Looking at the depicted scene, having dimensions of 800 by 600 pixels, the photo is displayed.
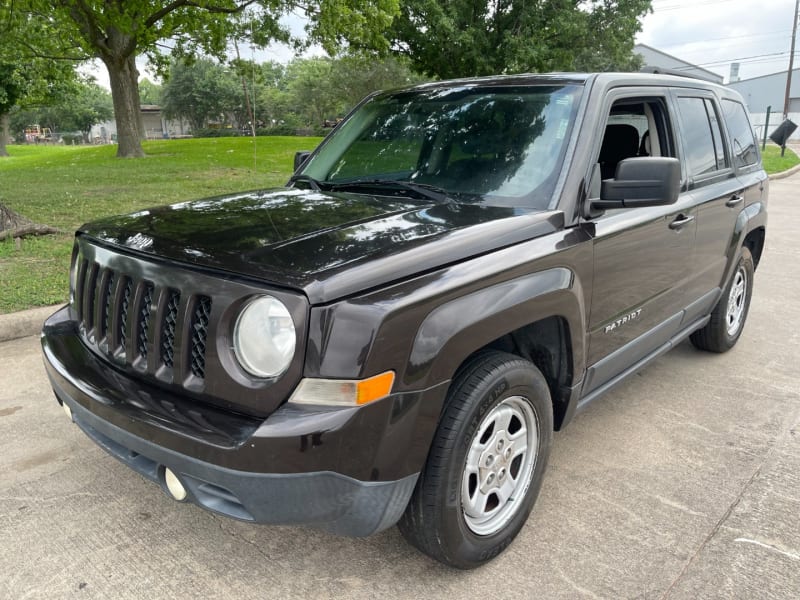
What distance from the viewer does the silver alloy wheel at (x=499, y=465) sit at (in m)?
2.37

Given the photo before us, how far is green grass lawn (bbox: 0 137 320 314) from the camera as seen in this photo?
5.75 meters

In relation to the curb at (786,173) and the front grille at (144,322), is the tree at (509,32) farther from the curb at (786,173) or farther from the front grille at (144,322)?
the front grille at (144,322)

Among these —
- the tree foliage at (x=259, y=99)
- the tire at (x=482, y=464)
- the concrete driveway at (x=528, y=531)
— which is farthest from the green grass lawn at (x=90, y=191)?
the tree foliage at (x=259, y=99)

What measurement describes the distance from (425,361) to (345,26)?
1251 centimetres

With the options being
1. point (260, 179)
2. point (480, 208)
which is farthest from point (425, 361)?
point (260, 179)

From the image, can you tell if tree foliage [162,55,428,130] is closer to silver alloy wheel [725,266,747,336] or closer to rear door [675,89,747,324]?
silver alloy wheel [725,266,747,336]

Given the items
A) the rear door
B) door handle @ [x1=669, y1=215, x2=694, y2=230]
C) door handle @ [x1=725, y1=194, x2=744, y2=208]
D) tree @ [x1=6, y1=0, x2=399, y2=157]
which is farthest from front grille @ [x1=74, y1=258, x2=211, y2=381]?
tree @ [x1=6, y1=0, x2=399, y2=157]

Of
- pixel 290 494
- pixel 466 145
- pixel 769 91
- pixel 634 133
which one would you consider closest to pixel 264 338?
pixel 290 494

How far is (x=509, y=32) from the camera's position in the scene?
74.6 feet

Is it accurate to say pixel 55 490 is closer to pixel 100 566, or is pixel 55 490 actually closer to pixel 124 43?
pixel 100 566

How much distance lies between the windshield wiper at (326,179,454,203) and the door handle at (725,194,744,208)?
214 cm

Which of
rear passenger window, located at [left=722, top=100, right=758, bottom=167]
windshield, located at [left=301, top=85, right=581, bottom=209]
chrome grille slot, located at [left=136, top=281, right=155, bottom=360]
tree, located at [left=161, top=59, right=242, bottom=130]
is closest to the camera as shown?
chrome grille slot, located at [left=136, top=281, right=155, bottom=360]

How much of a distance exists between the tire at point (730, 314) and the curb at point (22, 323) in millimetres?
4854

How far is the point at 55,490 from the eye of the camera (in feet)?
9.71
